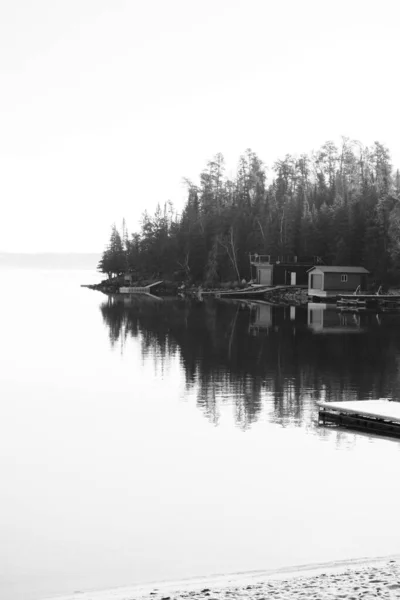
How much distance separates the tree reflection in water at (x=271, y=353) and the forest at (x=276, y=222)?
1911cm

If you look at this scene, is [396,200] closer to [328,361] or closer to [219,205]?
[219,205]

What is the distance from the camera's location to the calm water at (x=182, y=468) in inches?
538

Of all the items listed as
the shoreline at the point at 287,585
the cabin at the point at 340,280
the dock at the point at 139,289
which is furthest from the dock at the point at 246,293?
the shoreline at the point at 287,585

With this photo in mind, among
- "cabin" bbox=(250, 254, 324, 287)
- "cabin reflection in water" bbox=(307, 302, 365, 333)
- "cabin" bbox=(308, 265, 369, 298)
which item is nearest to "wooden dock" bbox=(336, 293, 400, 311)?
"cabin reflection in water" bbox=(307, 302, 365, 333)

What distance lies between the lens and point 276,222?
110688mm

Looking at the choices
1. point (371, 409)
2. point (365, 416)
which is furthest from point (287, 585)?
point (371, 409)

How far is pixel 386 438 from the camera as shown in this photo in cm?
2167

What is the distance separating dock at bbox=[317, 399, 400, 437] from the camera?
22.2 m

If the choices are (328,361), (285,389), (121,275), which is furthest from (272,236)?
(285,389)

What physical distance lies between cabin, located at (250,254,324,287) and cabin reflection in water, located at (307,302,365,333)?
18484mm

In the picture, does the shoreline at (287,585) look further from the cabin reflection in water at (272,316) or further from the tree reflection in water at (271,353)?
the cabin reflection in water at (272,316)

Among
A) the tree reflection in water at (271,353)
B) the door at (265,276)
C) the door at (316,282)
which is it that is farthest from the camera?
the door at (265,276)

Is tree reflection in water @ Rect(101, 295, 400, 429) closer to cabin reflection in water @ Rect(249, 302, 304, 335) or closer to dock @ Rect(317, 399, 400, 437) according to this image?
cabin reflection in water @ Rect(249, 302, 304, 335)

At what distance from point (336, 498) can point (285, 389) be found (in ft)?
43.6
